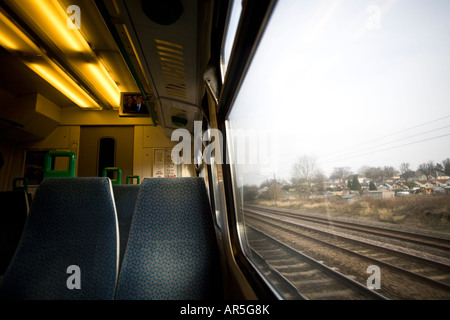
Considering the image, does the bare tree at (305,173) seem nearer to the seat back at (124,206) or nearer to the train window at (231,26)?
the train window at (231,26)

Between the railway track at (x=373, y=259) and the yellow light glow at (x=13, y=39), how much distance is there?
4341 mm

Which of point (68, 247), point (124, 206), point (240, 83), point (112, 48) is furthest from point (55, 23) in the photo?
point (68, 247)

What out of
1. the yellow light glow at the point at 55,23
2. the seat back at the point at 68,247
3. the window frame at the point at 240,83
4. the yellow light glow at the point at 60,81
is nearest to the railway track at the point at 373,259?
the window frame at the point at 240,83

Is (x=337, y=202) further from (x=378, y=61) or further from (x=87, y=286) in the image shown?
(x=87, y=286)

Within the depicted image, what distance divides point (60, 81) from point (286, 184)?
5353 millimetres

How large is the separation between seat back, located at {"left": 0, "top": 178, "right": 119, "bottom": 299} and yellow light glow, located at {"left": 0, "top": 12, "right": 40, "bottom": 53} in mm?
3551

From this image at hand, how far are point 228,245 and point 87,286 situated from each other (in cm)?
102

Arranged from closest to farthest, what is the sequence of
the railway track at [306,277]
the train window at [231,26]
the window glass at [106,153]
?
the railway track at [306,277] → the train window at [231,26] → the window glass at [106,153]

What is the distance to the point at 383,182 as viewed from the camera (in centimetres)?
76

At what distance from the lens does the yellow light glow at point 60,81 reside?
3975mm

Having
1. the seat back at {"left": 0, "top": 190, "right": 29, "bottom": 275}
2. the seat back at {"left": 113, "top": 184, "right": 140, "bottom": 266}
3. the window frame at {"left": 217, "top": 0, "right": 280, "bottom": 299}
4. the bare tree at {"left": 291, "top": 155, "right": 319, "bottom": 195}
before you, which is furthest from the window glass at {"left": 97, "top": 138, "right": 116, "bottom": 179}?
the bare tree at {"left": 291, "top": 155, "right": 319, "bottom": 195}

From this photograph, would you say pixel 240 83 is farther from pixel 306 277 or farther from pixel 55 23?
pixel 55 23

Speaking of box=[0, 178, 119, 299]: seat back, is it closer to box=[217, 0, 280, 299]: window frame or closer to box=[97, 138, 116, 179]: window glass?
box=[217, 0, 280, 299]: window frame

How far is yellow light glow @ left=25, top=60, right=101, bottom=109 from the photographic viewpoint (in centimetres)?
397
